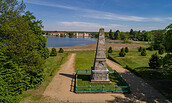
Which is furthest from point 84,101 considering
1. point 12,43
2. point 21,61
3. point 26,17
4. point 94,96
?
point 26,17

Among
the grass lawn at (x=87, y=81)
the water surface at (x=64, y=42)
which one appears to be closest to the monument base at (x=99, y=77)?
the grass lawn at (x=87, y=81)

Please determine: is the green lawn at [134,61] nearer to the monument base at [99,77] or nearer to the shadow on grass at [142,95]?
the shadow on grass at [142,95]

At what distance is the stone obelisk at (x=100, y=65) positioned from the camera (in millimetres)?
16984

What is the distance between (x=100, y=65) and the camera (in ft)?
57.7

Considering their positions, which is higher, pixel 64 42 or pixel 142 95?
pixel 64 42

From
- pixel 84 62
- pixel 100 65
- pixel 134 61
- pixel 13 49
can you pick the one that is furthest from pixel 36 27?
pixel 134 61

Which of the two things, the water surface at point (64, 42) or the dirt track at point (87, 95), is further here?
the water surface at point (64, 42)

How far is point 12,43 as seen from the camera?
12.4 m

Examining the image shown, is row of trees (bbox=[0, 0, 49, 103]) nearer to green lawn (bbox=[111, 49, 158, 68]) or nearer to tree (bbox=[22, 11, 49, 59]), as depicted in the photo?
tree (bbox=[22, 11, 49, 59])

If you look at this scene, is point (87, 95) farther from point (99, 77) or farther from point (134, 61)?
point (134, 61)

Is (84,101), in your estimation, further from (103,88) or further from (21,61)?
(21,61)

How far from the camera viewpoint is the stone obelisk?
669 inches

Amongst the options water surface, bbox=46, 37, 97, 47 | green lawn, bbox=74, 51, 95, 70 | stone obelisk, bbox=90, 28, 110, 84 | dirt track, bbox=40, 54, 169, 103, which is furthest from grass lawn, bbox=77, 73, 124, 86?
water surface, bbox=46, 37, 97, 47

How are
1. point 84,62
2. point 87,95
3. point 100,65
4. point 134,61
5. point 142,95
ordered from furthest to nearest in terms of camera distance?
point 134,61 → point 84,62 → point 100,65 → point 142,95 → point 87,95
